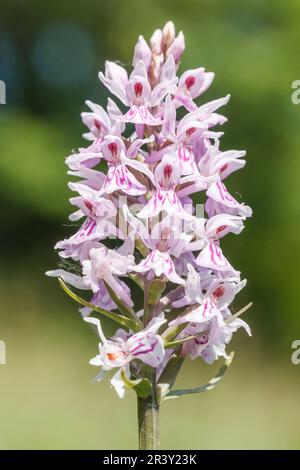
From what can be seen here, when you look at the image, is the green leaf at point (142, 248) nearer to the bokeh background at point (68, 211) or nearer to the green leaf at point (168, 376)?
the green leaf at point (168, 376)

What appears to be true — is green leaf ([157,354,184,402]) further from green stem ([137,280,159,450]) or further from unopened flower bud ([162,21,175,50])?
unopened flower bud ([162,21,175,50])

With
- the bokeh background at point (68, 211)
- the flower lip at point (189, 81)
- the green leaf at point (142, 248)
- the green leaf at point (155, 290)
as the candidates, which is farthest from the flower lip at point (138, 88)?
the bokeh background at point (68, 211)

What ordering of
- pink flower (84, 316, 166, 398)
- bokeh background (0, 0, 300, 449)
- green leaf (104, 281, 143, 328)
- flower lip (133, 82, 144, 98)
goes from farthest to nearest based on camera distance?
bokeh background (0, 0, 300, 449)
flower lip (133, 82, 144, 98)
green leaf (104, 281, 143, 328)
pink flower (84, 316, 166, 398)

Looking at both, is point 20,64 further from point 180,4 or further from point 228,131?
A: point 228,131

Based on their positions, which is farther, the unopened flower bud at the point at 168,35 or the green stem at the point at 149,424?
the unopened flower bud at the point at 168,35

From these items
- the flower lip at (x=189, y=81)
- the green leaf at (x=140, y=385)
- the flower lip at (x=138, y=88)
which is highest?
the flower lip at (x=189, y=81)

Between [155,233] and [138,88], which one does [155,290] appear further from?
[138,88]

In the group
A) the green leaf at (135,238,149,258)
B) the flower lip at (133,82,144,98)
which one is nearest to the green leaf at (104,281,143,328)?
the green leaf at (135,238,149,258)
